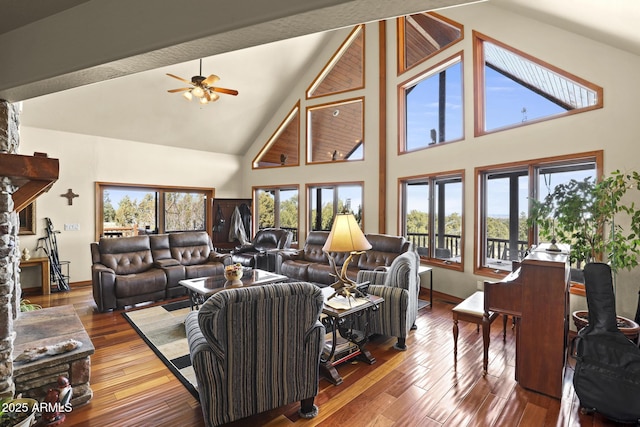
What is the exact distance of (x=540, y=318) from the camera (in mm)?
2428

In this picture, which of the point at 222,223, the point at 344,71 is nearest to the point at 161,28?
the point at 344,71

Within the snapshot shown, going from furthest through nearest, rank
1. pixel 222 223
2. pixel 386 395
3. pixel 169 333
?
1. pixel 222 223
2. pixel 169 333
3. pixel 386 395

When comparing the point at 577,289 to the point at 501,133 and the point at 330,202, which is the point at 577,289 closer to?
the point at 501,133

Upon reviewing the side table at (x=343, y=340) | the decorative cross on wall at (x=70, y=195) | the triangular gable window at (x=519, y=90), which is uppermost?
the triangular gable window at (x=519, y=90)

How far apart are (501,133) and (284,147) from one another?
522cm

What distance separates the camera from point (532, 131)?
3.88 metres

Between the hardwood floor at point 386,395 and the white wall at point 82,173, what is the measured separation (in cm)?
351

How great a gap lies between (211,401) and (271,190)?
258 inches

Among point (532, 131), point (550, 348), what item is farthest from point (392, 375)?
point (532, 131)

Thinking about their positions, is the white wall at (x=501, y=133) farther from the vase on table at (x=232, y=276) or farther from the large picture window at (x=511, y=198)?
the vase on table at (x=232, y=276)

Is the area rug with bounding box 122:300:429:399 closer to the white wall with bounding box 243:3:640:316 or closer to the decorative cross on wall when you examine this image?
the white wall with bounding box 243:3:640:316

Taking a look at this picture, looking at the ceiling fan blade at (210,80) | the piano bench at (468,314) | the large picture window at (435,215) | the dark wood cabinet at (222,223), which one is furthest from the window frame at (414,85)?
the dark wood cabinet at (222,223)

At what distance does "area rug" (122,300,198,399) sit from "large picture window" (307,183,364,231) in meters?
3.43

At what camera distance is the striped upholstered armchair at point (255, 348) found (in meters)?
1.75
